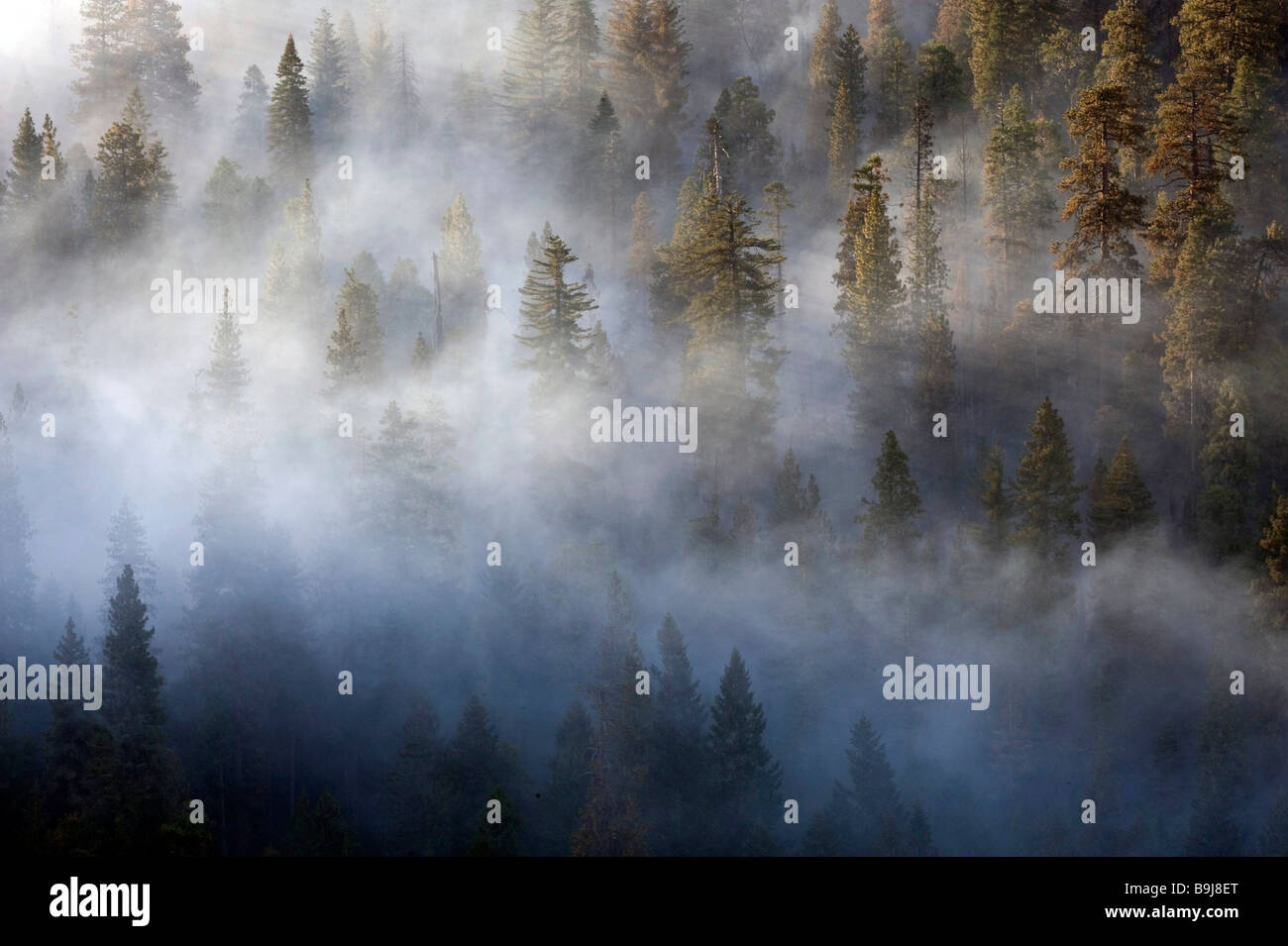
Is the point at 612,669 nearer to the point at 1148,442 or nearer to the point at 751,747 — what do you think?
the point at 751,747

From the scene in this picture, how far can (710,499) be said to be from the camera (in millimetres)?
75375

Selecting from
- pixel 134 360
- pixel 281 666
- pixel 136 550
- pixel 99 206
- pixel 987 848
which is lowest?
pixel 987 848

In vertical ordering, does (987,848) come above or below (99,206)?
below

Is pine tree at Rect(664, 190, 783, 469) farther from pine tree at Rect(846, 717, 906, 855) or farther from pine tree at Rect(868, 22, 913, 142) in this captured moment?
pine tree at Rect(868, 22, 913, 142)

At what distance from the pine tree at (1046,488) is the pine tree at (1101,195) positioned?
950 cm

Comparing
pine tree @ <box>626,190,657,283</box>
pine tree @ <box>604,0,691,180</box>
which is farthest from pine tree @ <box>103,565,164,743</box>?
pine tree @ <box>604,0,691,180</box>

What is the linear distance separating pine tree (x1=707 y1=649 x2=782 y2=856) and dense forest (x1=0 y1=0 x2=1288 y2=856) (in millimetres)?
200

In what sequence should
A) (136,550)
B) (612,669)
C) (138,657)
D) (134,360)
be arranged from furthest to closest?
1. (134,360)
2. (136,550)
3. (612,669)
4. (138,657)

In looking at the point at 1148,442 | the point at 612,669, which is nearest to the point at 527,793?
the point at 612,669

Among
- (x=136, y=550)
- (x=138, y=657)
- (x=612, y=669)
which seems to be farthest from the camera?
(x=136, y=550)

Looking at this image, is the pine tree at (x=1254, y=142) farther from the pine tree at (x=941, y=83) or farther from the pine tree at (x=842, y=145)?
the pine tree at (x=842, y=145)

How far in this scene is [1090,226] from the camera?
7206 cm

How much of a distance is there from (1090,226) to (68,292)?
63.9 meters

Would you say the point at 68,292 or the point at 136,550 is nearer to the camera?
the point at 136,550
